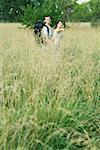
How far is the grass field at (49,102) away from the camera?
329 centimetres

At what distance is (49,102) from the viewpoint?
4.13 m

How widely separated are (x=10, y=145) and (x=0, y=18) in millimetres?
42283

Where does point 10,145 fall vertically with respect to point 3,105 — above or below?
below

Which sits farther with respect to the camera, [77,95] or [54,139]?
[77,95]

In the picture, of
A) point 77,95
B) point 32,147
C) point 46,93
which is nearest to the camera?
point 32,147

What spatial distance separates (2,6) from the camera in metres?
43.9

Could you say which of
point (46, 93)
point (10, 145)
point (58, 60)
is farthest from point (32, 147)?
point (58, 60)

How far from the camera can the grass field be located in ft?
10.8

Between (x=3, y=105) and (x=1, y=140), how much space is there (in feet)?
2.09

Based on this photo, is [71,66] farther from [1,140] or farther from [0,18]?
[0,18]

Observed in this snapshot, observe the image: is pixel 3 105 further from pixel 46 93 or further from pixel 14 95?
pixel 46 93

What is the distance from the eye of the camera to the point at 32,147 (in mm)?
3432

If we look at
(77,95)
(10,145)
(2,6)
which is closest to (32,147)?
(10,145)

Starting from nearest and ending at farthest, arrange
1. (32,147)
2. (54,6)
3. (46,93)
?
(32,147)
(46,93)
(54,6)
